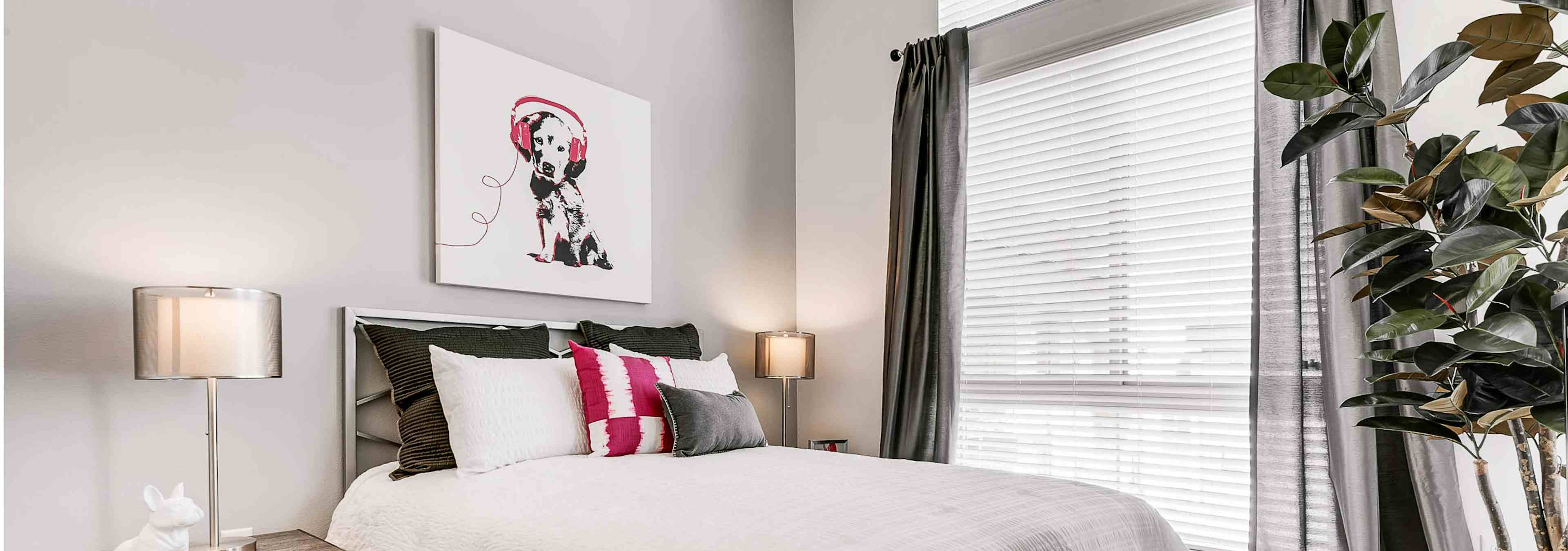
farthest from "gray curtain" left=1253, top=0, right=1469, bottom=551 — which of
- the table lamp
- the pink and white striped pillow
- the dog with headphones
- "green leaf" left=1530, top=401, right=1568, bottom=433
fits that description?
the table lamp

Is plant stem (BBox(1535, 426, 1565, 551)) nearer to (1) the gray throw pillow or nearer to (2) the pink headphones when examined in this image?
(1) the gray throw pillow

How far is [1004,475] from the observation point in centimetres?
251

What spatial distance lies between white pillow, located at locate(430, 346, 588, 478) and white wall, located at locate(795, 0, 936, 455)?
65.4 inches

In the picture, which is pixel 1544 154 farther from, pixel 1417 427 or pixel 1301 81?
pixel 1417 427

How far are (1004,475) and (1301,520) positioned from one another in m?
1.10

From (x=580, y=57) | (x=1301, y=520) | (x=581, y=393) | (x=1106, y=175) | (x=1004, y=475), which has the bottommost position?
(x=1301, y=520)

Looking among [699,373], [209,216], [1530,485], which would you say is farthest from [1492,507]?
Result: [209,216]

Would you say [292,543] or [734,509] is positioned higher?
[734,509]

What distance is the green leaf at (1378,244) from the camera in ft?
6.51

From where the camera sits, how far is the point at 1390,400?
6.90 feet

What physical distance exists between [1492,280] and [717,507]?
1548mm

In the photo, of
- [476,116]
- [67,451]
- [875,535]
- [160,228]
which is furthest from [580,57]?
[875,535]

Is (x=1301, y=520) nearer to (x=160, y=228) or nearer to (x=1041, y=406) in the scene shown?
(x=1041, y=406)

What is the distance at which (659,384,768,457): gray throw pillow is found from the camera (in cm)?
286
